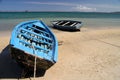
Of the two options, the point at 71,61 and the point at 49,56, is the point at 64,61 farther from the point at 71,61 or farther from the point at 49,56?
the point at 49,56

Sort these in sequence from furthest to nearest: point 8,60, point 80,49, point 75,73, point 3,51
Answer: point 80,49 < point 3,51 < point 8,60 < point 75,73

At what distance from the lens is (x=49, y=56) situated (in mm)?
7367

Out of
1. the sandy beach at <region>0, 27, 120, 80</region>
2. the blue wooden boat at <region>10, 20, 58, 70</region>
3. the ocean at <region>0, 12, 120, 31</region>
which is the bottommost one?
the ocean at <region>0, 12, 120, 31</region>

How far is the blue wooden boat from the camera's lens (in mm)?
6910

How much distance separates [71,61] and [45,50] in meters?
1.91

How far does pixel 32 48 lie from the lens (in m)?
7.45

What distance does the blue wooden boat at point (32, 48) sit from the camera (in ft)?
22.7

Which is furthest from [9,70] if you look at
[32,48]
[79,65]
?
[79,65]

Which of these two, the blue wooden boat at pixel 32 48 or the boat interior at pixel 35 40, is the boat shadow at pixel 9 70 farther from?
the boat interior at pixel 35 40

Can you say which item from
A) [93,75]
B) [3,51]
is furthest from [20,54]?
[3,51]

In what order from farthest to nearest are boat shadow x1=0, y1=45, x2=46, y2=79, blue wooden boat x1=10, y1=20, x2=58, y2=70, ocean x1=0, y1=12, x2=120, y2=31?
ocean x1=0, y1=12, x2=120, y2=31
boat shadow x1=0, y1=45, x2=46, y2=79
blue wooden boat x1=10, y1=20, x2=58, y2=70

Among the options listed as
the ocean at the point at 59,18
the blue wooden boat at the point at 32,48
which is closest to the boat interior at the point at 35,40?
the blue wooden boat at the point at 32,48

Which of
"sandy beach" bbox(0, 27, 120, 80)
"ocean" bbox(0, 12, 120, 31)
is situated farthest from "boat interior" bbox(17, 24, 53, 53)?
"ocean" bbox(0, 12, 120, 31)

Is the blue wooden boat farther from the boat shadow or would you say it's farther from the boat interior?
the boat shadow
